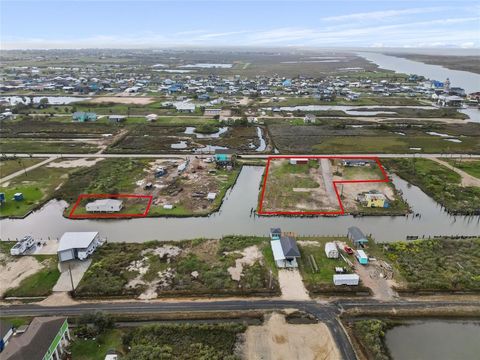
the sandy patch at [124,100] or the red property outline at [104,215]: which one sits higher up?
the sandy patch at [124,100]

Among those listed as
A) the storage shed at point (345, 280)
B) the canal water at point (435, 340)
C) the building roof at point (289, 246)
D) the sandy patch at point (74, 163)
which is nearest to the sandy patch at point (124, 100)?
the sandy patch at point (74, 163)

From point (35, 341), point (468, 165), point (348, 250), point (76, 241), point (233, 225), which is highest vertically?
point (35, 341)

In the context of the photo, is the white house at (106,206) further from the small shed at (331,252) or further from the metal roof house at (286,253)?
the small shed at (331,252)

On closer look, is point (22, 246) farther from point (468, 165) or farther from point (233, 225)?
point (468, 165)

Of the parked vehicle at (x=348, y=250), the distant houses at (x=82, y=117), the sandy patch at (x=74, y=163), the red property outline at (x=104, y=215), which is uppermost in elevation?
the distant houses at (x=82, y=117)

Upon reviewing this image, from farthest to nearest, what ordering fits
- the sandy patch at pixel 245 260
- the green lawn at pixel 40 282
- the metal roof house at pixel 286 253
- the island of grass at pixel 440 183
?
the island of grass at pixel 440 183 < the metal roof house at pixel 286 253 < the sandy patch at pixel 245 260 < the green lawn at pixel 40 282

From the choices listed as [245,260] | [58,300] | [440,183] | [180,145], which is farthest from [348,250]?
[180,145]
